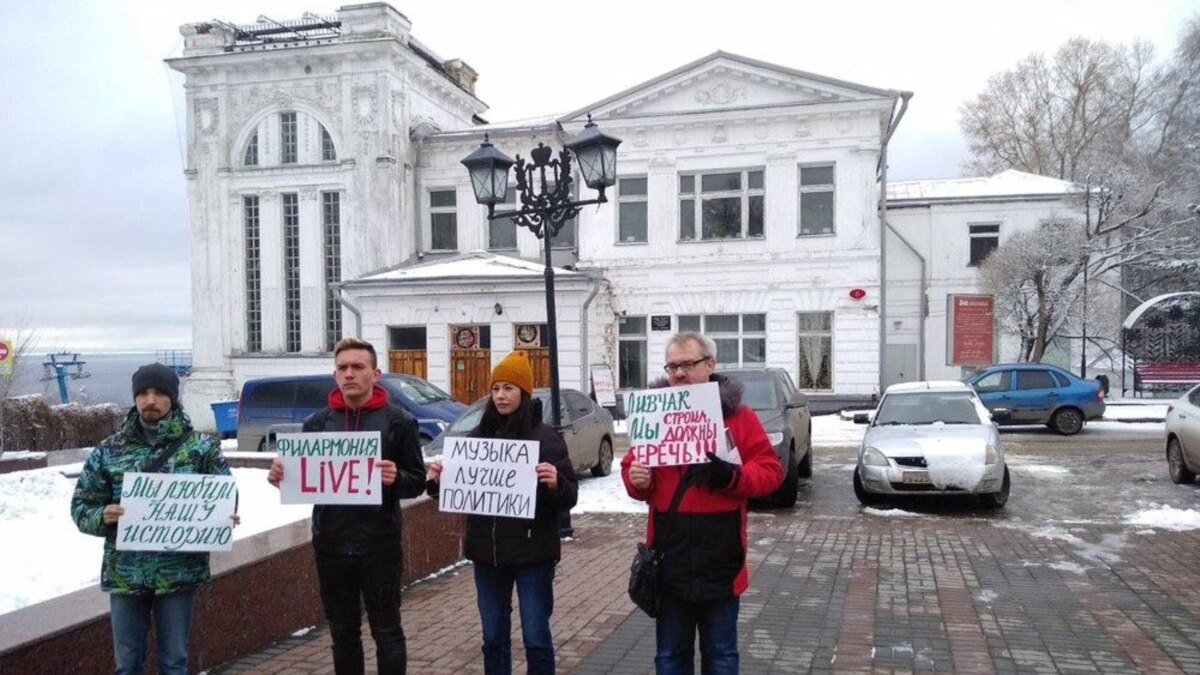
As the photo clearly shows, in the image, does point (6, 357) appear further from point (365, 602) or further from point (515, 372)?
point (515, 372)

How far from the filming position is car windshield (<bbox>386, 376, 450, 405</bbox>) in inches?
645

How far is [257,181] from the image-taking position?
1204 inches

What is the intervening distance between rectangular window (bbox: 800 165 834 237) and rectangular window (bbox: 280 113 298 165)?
16696 millimetres

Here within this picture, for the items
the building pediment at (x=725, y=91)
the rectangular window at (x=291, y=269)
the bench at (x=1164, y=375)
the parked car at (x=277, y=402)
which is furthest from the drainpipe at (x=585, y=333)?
the bench at (x=1164, y=375)

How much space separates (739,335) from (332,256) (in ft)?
45.6

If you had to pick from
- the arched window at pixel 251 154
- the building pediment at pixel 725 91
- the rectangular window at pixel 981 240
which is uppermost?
the building pediment at pixel 725 91

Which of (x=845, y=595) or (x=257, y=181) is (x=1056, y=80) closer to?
(x=257, y=181)

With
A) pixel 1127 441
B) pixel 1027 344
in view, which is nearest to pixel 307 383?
pixel 1127 441

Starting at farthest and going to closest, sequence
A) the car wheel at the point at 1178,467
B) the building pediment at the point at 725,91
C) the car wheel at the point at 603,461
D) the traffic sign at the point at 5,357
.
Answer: the building pediment at the point at 725,91
the traffic sign at the point at 5,357
the car wheel at the point at 603,461
the car wheel at the point at 1178,467

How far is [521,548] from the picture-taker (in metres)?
4.59

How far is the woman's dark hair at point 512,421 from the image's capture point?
15.6 ft

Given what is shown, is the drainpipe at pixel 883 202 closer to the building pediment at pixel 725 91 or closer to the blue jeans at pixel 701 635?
the building pediment at pixel 725 91

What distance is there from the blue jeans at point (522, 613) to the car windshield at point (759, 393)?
8.07m

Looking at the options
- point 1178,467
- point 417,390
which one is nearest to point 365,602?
point 417,390
